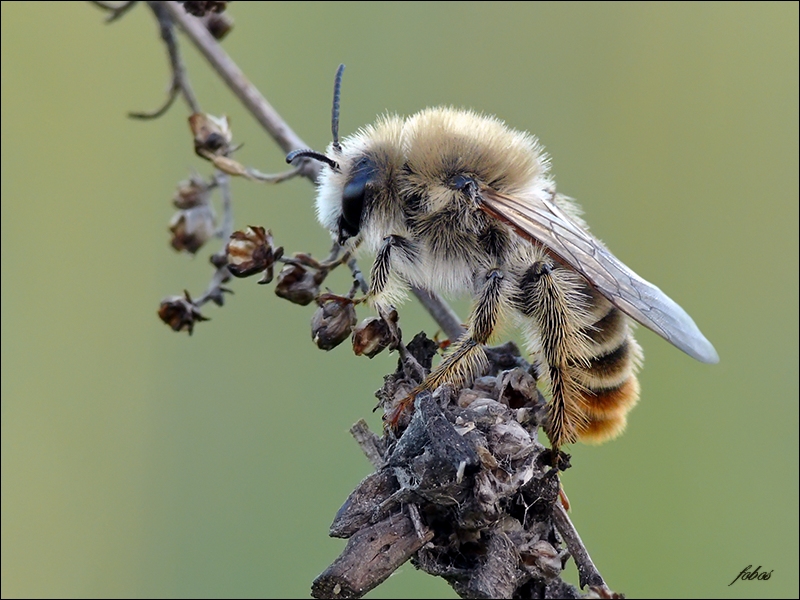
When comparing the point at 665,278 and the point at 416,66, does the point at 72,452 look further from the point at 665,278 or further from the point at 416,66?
the point at 665,278

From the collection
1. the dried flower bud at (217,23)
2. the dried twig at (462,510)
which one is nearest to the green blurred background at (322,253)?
the dried flower bud at (217,23)

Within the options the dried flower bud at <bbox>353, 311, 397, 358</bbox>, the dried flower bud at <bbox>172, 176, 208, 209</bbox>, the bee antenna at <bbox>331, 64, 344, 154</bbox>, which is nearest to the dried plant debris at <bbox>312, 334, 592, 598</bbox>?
the dried flower bud at <bbox>353, 311, 397, 358</bbox>

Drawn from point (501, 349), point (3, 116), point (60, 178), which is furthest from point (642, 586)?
point (3, 116)

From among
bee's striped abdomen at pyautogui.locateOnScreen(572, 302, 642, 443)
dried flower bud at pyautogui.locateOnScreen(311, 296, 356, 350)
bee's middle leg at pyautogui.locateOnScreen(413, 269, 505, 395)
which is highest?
dried flower bud at pyautogui.locateOnScreen(311, 296, 356, 350)

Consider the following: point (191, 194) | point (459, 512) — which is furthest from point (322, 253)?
point (459, 512)

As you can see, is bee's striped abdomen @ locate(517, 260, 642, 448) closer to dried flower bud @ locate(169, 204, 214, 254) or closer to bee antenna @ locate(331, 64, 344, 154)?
bee antenna @ locate(331, 64, 344, 154)

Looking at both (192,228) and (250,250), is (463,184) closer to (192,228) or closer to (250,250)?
(250,250)
